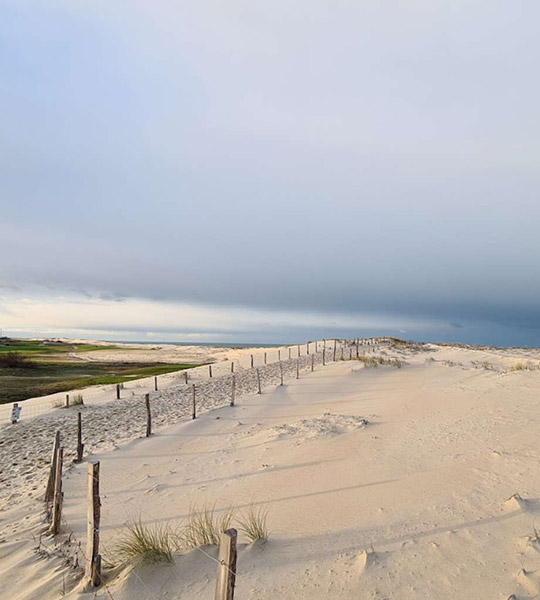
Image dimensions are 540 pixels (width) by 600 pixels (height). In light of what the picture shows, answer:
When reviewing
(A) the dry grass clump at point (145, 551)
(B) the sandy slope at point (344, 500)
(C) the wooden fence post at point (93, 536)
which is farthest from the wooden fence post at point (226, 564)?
(C) the wooden fence post at point (93, 536)

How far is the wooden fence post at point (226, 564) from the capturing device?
3.29 meters

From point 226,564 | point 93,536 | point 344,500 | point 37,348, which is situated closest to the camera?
point 226,564

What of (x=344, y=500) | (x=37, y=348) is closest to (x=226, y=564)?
(x=344, y=500)

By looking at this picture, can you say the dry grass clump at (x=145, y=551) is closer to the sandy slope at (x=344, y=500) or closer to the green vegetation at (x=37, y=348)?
the sandy slope at (x=344, y=500)

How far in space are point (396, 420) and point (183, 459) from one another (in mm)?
6556

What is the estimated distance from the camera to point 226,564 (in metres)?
3.33

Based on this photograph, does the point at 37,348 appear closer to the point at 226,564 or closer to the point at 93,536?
the point at 93,536

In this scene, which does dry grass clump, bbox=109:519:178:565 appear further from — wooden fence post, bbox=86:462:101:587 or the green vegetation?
the green vegetation

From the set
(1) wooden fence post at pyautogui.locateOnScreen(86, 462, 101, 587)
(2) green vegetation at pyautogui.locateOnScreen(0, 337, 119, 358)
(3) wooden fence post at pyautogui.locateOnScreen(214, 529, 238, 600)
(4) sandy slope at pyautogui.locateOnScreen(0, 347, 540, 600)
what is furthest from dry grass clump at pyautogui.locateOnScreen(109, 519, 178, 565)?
(2) green vegetation at pyautogui.locateOnScreen(0, 337, 119, 358)

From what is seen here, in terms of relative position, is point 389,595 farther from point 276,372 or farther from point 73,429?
point 276,372

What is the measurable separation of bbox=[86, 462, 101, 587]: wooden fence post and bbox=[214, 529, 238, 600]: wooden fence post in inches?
88.3

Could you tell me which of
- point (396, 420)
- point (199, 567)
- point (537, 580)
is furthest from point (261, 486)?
point (396, 420)

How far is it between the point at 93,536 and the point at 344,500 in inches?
160

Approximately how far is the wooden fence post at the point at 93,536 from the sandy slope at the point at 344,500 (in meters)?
0.24
